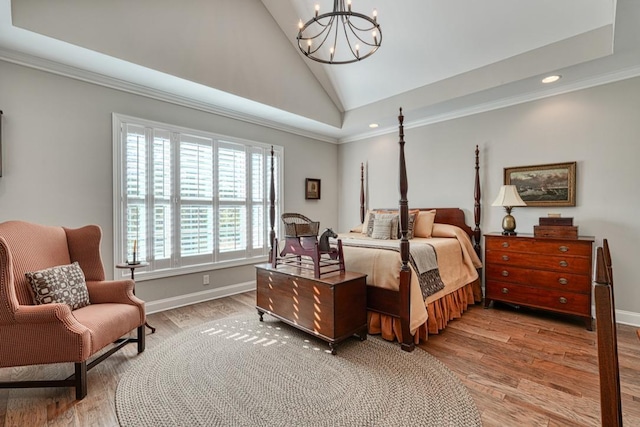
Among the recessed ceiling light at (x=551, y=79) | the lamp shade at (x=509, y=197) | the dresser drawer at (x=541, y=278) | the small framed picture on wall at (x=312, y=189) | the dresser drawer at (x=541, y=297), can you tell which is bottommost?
the dresser drawer at (x=541, y=297)

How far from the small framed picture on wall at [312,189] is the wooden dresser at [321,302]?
230cm

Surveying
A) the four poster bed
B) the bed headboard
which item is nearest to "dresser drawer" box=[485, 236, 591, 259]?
the four poster bed

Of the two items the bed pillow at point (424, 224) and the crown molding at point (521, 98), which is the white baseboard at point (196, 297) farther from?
the crown molding at point (521, 98)

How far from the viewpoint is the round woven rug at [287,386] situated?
5.78 ft

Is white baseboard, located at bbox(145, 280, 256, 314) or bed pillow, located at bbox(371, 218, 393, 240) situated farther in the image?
bed pillow, located at bbox(371, 218, 393, 240)

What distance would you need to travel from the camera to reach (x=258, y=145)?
177 inches

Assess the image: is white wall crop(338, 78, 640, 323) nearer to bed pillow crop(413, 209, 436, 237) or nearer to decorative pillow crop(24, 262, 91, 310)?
bed pillow crop(413, 209, 436, 237)

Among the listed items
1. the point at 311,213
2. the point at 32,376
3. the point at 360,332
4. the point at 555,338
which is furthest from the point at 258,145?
the point at 555,338

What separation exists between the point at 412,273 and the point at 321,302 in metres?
0.83

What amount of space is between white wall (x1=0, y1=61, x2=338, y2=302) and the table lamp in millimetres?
3869

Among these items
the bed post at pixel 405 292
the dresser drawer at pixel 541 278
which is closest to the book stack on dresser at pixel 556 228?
the dresser drawer at pixel 541 278

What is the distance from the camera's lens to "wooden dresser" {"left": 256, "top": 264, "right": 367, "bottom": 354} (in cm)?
250

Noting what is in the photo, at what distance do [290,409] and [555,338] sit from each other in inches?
99.8

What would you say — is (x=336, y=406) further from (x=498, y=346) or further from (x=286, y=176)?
(x=286, y=176)
